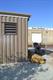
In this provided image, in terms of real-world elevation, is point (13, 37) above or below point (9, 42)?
above

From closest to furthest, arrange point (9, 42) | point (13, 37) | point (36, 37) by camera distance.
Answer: point (9, 42), point (13, 37), point (36, 37)

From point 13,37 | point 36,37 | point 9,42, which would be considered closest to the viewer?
point 9,42

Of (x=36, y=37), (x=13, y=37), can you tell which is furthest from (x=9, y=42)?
(x=36, y=37)

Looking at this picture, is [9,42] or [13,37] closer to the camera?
[9,42]

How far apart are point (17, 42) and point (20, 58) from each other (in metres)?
0.99

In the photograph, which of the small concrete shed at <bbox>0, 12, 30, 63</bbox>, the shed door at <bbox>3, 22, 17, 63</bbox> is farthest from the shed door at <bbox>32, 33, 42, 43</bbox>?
the shed door at <bbox>3, 22, 17, 63</bbox>

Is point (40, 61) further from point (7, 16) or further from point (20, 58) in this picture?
point (7, 16)

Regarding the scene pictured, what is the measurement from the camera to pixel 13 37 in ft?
38.7

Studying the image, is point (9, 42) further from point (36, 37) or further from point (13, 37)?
point (36, 37)

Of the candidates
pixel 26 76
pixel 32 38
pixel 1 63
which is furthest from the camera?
pixel 32 38

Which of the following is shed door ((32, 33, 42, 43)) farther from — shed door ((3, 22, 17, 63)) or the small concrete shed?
shed door ((3, 22, 17, 63))

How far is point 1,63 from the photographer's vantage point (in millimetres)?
11414

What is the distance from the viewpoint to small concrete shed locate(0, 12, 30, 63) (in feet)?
37.8

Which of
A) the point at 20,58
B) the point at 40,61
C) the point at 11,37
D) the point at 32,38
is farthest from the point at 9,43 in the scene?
the point at 32,38
